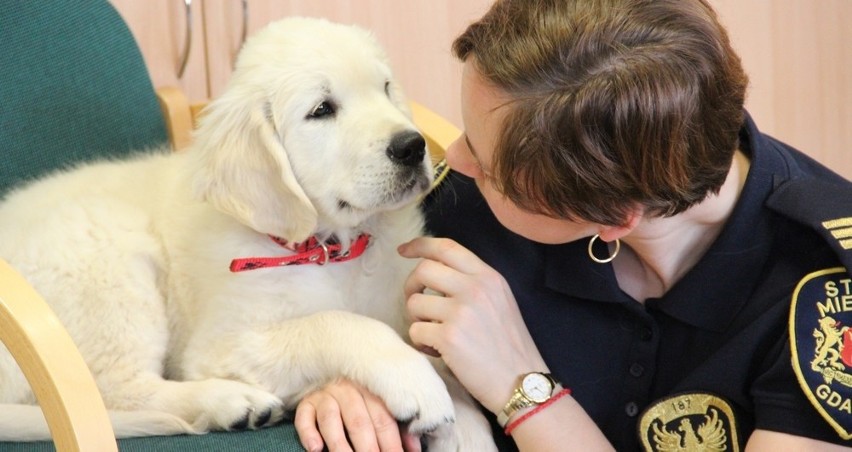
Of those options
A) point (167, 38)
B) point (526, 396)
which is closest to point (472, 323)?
point (526, 396)

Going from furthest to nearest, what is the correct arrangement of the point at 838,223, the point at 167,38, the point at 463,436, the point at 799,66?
the point at 799,66
the point at 167,38
the point at 463,436
the point at 838,223

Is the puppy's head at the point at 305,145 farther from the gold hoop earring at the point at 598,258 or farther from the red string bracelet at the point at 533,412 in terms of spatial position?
the red string bracelet at the point at 533,412

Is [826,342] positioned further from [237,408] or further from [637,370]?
[237,408]

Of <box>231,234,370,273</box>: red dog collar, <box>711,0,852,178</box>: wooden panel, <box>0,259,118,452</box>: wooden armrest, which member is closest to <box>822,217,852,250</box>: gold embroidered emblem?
<box>231,234,370,273</box>: red dog collar

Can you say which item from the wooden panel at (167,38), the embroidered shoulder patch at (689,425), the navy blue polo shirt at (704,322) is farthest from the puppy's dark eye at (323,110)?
the wooden panel at (167,38)

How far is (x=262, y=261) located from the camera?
1587 mm

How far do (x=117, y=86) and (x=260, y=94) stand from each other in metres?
0.79

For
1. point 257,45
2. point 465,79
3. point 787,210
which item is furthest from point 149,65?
point 787,210

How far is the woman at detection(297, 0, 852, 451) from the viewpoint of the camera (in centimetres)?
121

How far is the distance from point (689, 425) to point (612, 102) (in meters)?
0.51

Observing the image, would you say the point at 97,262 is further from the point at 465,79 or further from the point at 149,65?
the point at 149,65

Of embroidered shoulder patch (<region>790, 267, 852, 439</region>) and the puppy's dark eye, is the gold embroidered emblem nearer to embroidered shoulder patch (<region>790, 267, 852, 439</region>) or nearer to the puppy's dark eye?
embroidered shoulder patch (<region>790, 267, 852, 439</region>)

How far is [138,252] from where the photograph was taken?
1.74 metres

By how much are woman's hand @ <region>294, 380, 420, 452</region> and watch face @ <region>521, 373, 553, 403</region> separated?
18cm
